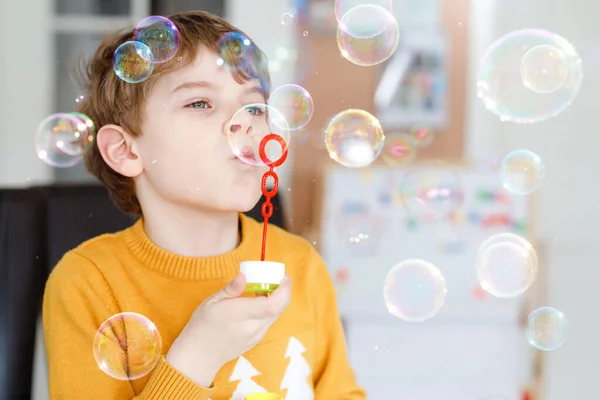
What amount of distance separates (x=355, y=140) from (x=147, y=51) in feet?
1.35

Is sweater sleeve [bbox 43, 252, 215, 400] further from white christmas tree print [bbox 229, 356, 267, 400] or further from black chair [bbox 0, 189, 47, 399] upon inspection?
black chair [bbox 0, 189, 47, 399]

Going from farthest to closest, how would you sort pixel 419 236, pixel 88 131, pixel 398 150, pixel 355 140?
1. pixel 419 236
2. pixel 398 150
3. pixel 355 140
4. pixel 88 131

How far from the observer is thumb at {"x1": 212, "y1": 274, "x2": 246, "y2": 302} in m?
0.78

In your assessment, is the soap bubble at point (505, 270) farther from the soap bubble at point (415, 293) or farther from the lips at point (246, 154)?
the lips at point (246, 154)

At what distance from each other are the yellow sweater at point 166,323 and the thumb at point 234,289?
0.10m

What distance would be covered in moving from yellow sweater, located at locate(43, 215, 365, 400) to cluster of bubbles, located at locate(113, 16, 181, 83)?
0.21 meters

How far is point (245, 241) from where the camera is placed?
39.9 inches

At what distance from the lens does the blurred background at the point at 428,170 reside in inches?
79.4

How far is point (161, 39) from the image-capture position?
0.98 meters

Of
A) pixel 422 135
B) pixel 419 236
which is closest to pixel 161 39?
pixel 419 236

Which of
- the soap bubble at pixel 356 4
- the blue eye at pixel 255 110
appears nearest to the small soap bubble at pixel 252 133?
the blue eye at pixel 255 110

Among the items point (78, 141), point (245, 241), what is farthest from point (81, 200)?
point (245, 241)

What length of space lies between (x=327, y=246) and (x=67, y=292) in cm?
132

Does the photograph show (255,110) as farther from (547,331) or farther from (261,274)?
(547,331)
